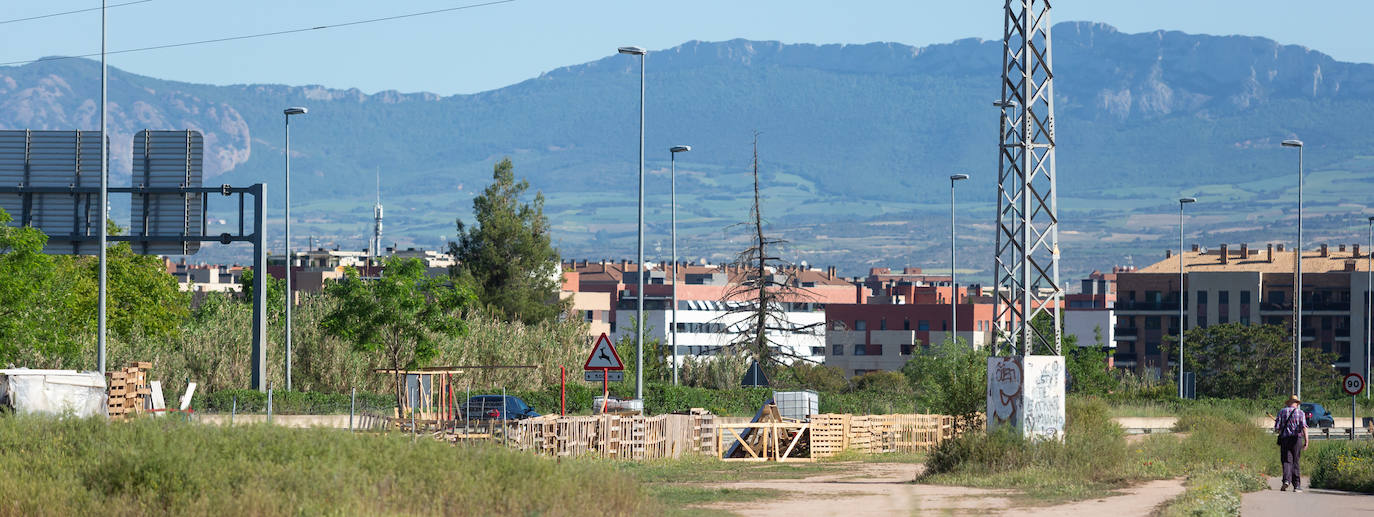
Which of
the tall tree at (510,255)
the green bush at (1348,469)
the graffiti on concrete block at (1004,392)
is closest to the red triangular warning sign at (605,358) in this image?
the graffiti on concrete block at (1004,392)

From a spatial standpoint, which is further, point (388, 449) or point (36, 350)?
point (36, 350)

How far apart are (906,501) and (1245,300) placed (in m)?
138

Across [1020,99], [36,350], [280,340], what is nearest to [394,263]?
[280,340]

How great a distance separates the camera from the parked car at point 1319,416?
67.3 metres

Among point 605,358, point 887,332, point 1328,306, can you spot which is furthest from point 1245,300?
point 605,358

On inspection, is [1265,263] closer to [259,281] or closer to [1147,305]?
[1147,305]

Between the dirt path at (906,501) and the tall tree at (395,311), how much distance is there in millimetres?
27065

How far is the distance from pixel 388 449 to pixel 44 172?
92.3 feet

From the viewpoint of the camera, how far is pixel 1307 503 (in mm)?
24641

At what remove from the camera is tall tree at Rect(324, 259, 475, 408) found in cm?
5438

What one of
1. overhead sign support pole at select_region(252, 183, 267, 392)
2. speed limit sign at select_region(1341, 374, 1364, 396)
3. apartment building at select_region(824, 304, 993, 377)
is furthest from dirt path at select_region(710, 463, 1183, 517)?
apartment building at select_region(824, 304, 993, 377)

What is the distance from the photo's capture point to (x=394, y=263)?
181 ft

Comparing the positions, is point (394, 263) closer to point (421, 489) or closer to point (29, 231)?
point (29, 231)

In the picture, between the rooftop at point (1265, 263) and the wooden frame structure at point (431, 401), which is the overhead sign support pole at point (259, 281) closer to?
the wooden frame structure at point (431, 401)
